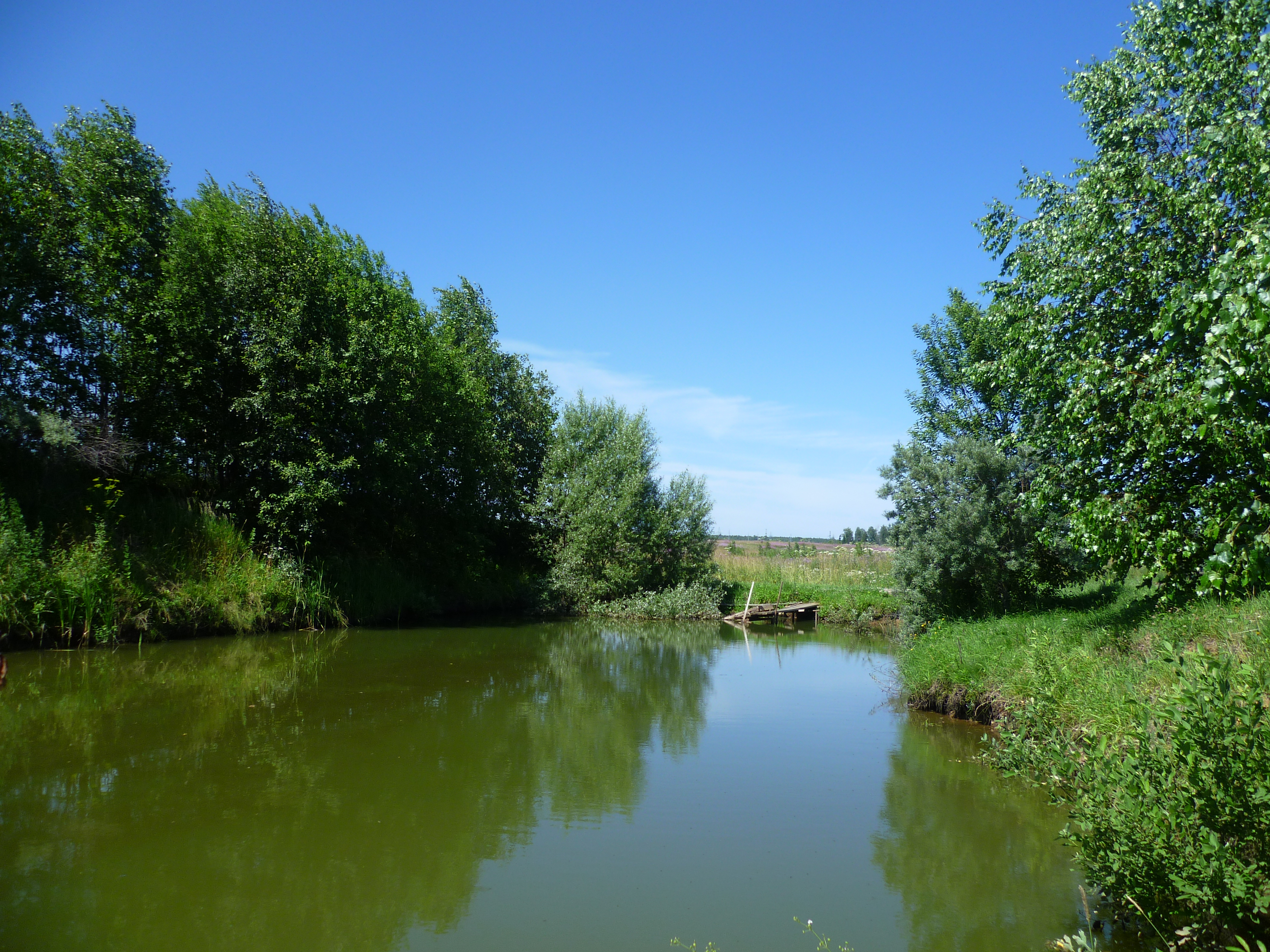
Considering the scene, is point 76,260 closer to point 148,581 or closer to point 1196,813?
point 148,581

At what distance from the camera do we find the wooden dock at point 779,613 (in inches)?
1090

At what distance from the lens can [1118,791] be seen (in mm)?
4289

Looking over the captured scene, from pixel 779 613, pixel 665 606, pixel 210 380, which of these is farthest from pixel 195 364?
pixel 779 613

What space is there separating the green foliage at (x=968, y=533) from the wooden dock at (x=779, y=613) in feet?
41.1

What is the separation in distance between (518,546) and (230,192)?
51.9 feet

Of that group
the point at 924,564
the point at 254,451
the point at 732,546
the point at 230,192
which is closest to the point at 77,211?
the point at 230,192

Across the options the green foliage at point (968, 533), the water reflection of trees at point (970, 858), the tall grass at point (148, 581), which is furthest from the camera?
the green foliage at point (968, 533)

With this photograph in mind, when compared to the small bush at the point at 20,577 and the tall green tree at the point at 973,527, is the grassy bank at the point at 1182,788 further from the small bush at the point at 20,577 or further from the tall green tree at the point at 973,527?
the small bush at the point at 20,577

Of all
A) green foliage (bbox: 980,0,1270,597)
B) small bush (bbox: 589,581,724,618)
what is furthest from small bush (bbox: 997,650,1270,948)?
small bush (bbox: 589,581,724,618)

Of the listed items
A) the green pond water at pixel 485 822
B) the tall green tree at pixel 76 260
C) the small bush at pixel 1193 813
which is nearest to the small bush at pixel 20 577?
the green pond water at pixel 485 822

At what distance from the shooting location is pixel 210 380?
19.0m

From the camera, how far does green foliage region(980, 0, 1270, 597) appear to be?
22.7 ft

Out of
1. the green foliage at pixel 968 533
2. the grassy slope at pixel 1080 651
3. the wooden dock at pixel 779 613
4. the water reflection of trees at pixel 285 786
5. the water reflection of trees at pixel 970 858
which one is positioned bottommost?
the water reflection of trees at pixel 970 858

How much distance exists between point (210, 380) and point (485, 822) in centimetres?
1633
